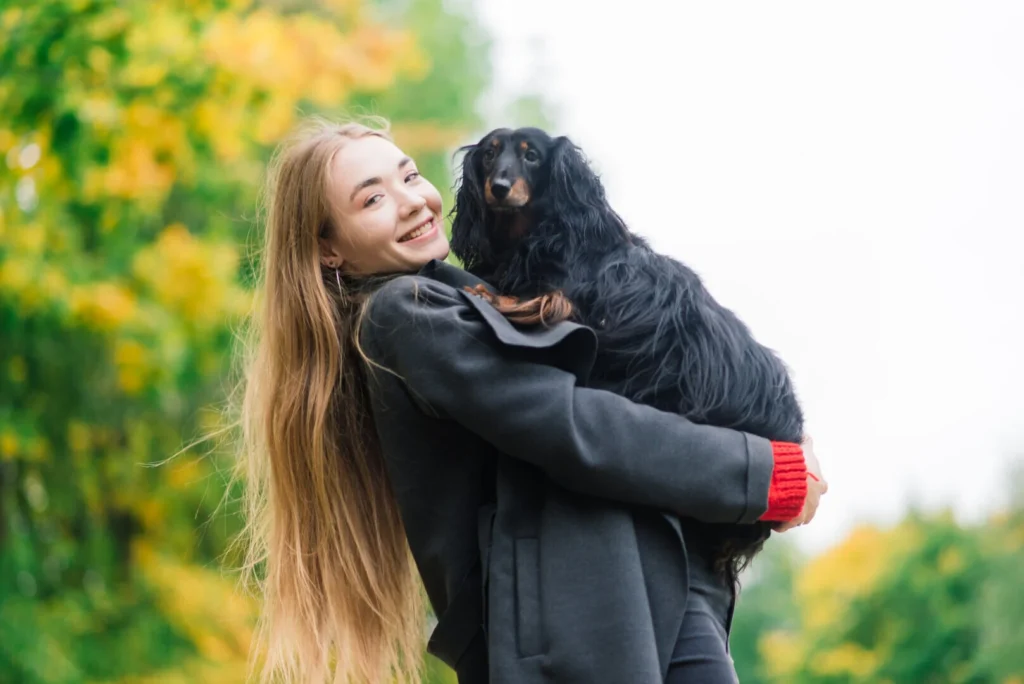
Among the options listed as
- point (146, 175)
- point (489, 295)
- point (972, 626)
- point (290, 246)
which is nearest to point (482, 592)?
point (489, 295)

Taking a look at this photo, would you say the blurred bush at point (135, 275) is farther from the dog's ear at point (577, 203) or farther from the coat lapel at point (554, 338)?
the coat lapel at point (554, 338)

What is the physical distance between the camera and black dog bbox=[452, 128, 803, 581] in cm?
249

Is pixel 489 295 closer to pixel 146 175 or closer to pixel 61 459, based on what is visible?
pixel 146 175

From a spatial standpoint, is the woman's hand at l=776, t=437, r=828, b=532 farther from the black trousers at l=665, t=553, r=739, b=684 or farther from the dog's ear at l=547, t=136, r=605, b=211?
the dog's ear at l=547, t=136, r=605, b=211

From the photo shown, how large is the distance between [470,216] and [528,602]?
2.94ft

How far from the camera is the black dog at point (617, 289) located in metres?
2.49

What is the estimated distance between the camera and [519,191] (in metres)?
2.66

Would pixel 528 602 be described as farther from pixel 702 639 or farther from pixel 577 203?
pixel 577 203

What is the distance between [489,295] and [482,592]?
582 mm

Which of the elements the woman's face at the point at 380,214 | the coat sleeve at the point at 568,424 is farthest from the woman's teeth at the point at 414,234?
the coat sleeve at the point at 568,424

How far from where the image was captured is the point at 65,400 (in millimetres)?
8961

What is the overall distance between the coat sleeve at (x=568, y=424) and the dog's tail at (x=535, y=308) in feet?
0.22

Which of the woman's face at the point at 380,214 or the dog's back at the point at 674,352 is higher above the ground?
the woman's face at the point at 380,214

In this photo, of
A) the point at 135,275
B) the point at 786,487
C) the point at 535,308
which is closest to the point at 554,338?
the point at 535,308
